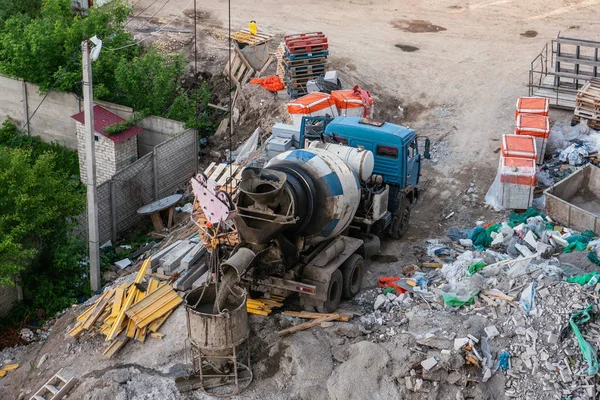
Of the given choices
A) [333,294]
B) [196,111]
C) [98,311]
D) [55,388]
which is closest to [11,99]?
[196,111]

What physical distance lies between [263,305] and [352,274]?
209 cm

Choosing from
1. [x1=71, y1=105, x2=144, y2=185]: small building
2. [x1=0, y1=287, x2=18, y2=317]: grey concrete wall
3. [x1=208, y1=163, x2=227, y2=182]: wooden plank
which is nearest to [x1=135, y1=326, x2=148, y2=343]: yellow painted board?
[x1=0, y1=287, x2=18, y2=317]: grey concrete wall

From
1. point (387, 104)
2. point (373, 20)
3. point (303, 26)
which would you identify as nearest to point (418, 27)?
point (373, 20)

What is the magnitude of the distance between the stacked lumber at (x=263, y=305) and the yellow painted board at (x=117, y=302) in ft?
8.29

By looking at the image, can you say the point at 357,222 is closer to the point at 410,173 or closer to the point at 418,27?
the point at 410,173

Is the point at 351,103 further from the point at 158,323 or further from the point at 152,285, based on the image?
the point at 158,323

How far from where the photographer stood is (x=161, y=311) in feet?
51.6

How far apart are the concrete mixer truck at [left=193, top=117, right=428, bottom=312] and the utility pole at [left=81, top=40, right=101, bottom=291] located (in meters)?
4.37

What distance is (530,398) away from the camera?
13.8 meters

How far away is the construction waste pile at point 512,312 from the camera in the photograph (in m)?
14.0

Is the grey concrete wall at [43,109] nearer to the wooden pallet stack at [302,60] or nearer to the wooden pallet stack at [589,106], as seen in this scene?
the wooden pallet stack at [302,60]

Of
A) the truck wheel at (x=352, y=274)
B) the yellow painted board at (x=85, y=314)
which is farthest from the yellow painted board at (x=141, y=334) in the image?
the truck wheel at (x=352, y=274)

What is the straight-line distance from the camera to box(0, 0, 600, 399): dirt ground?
1418cm

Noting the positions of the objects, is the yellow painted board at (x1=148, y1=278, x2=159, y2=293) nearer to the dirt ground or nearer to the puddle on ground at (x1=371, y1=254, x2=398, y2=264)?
the dirt ground
